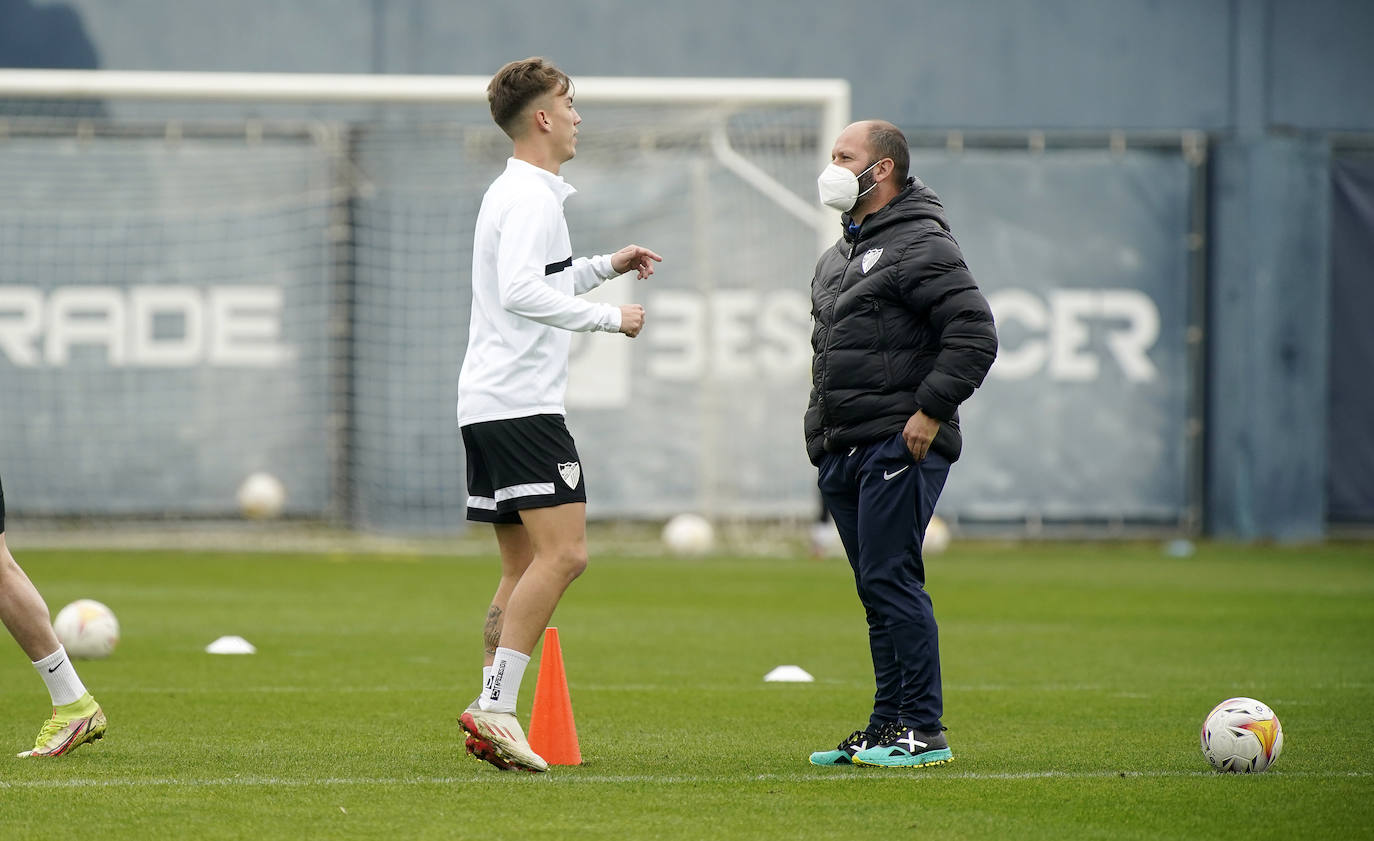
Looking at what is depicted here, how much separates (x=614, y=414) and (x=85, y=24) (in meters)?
6.74

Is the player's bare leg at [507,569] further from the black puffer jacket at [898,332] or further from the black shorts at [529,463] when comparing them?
the black puffer jacket at [898,332]

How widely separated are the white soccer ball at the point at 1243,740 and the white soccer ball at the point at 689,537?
10846 millimetres

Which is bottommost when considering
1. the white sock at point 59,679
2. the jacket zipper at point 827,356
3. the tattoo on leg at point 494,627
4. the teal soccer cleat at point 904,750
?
the teal soccer cleat at point 904,750

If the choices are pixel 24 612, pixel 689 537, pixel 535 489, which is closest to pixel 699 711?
pixel 535 489

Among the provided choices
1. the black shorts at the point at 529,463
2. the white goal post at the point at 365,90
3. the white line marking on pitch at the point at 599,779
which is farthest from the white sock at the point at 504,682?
the white goal post at the point at 365,90

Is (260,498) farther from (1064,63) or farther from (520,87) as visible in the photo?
(520,87)

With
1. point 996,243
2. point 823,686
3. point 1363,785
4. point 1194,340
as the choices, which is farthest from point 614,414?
A: point 1363,785

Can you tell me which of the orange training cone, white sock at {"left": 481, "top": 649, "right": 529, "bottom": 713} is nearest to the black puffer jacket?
the orange training cone

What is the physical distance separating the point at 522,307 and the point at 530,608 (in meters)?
0.91

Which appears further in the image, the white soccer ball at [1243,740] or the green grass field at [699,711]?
the white soccer ball at [1243,740]

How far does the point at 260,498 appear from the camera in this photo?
1788 centimetres

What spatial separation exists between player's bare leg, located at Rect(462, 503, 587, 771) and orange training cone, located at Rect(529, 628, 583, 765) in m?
0.19

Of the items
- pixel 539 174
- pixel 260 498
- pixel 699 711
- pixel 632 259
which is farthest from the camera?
pixel 260 498

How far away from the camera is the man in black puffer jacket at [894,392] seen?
5676 millimetres
